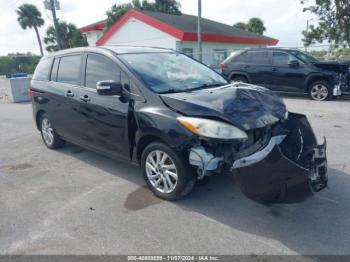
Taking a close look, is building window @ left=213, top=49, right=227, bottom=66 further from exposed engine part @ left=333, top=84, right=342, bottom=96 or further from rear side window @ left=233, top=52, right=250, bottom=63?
exposed engine part @ left=333, top=84, right=342, bottom=96

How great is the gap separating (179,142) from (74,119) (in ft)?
7.30

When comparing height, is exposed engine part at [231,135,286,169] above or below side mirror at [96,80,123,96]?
below

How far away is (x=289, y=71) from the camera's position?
33.1 feet

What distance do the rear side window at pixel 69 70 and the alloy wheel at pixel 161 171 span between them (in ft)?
6.24

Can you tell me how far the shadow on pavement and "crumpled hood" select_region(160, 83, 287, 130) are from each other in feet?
3.13

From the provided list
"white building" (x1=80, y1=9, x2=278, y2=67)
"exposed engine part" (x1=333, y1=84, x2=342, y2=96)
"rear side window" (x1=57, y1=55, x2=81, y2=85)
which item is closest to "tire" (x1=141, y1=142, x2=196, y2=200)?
"rear side window" (x1=57, y1=55, x2=81, y2=85)

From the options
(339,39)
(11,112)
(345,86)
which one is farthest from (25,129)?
(339,39)

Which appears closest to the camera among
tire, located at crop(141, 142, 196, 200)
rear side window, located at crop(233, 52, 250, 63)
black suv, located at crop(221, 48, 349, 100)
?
tire, located at crop(141, 142, 196, 200)

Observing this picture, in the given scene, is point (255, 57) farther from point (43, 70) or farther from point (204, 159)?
point (204, 159)

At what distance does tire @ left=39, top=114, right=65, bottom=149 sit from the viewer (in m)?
5.63

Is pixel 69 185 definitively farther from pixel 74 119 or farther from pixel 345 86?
pixel 345 86

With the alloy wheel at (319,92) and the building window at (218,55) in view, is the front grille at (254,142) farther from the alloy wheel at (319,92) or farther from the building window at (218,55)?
the building window at (218,55)

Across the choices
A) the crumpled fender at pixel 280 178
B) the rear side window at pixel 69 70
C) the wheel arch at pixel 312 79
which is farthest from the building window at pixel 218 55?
the crumpled fender at pixel 280 178

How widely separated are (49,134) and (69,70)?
4.85 feet
